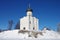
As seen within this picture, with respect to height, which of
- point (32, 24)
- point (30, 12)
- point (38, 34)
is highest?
point (30, 12)

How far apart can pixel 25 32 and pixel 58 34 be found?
8873mm

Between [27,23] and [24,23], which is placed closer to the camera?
[27,23]

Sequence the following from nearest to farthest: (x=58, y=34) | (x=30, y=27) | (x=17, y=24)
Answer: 1. (x=58, y=34)
2. (x=30, y=27)
3. (x=17, y=24)

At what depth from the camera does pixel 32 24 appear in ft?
154

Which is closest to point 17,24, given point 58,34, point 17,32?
point 17,32

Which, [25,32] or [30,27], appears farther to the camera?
[30,27]

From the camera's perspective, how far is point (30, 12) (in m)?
46.8

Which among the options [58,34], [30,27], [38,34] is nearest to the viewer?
[58,34]

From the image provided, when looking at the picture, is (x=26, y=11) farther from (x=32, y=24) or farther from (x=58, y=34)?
(x=58, y=34)

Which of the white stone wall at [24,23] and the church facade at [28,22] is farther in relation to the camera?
the white stone wall at [24,23]

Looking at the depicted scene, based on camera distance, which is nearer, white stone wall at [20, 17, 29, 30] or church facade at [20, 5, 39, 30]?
church facade at [20, 5, 39, 30]

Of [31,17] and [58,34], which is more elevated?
[31,17]

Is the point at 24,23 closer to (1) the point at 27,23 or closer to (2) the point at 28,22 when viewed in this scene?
(1) the point at 27,23

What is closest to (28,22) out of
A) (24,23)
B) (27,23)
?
(27,23)
